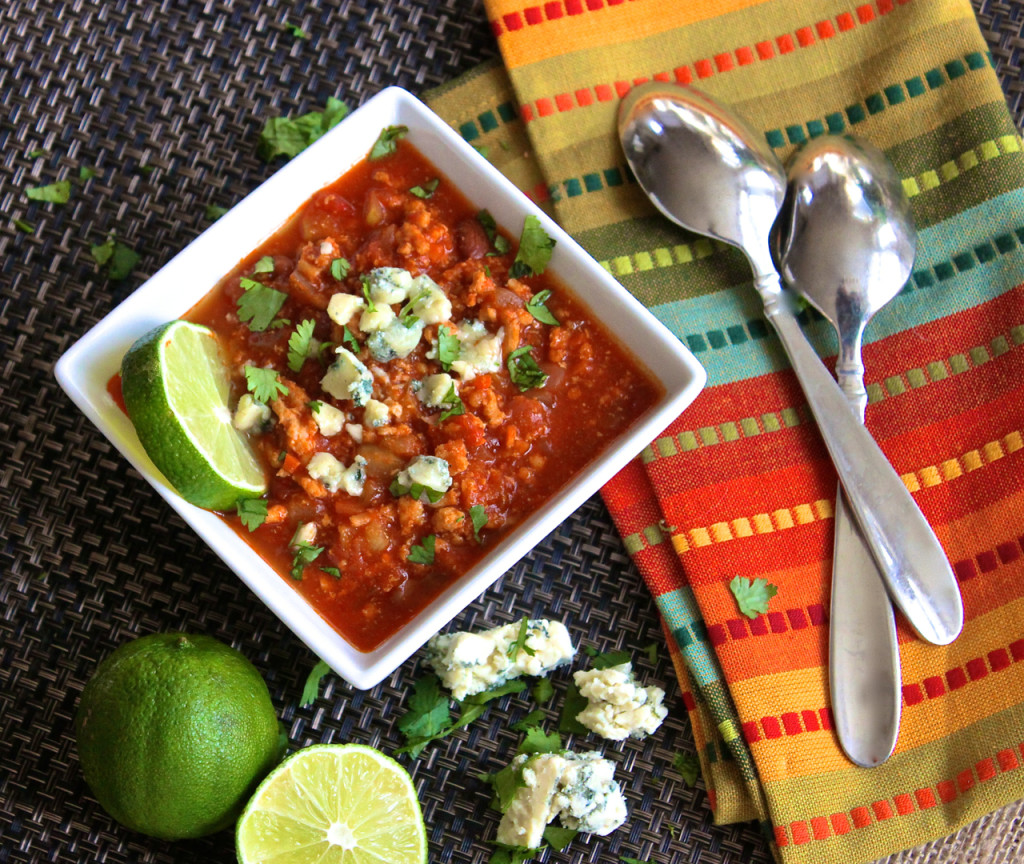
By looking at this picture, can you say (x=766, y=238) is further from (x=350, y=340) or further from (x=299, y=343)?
(x=299, y=343)

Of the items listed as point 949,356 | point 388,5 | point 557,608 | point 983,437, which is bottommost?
point 557,608

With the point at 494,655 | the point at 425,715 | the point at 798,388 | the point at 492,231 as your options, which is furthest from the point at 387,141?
the point at 425,715

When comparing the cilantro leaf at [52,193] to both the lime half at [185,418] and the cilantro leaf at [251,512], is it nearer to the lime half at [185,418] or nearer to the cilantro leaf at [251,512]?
the lime half at [185,418]

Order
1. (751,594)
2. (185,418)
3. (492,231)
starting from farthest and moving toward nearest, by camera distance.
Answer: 1. (751,594)
2. (492,231)
3. (185,418)

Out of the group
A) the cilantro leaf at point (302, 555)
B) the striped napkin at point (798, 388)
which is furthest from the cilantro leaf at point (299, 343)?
the striped napkin at point (798, 388)

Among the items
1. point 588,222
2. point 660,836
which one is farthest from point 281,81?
point 660,836

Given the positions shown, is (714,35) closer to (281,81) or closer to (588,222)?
(588,222)

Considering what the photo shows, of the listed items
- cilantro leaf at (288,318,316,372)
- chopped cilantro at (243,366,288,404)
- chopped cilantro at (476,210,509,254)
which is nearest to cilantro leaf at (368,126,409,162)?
chopped cilantro at (476,210,509,254)

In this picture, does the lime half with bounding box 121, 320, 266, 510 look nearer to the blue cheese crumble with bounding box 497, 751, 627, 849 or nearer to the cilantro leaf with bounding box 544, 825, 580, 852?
the blue cheese crumble with bounding box 497, 751, 627, 849
